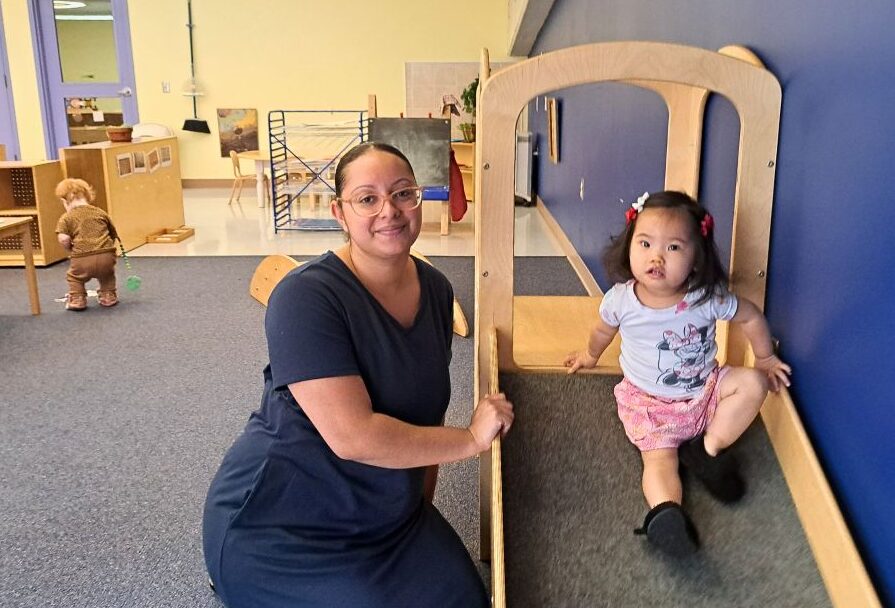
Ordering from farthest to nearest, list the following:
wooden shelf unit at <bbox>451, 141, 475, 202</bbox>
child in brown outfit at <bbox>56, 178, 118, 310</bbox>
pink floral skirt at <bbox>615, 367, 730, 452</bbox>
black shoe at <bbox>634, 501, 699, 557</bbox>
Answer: wooden shelf unit at <bbox>451, 141, 475, 202</bbox>
child in brown outfit at <bbox>56, 178, 118, 310</bbox>
pink floral skirt at <bbox>615, 367, 730, 452</bbox>
black shoe at <bbox>634, 501, 699, 557</bbox>

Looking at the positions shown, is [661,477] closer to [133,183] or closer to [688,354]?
[688,354]

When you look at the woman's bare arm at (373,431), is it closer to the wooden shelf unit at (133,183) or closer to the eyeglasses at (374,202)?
the eyeglasses at (374,202)

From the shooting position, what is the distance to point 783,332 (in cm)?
174

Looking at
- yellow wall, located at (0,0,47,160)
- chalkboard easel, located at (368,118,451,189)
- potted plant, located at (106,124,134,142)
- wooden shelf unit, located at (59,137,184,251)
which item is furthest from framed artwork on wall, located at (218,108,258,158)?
chalkboard easel, located at (368,118,451,189)

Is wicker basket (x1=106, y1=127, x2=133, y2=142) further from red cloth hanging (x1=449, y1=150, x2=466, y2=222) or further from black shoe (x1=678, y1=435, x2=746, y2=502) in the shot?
black shoe (x1=678, y1=435, x2=746, y2=502)

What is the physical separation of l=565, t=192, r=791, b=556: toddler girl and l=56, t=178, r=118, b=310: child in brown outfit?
3.72 m

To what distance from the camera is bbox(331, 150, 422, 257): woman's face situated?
4.98 feet

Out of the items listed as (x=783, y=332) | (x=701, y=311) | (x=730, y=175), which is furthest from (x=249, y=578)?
(x=730, y=175)

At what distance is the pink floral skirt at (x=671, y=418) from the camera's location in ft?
5.41

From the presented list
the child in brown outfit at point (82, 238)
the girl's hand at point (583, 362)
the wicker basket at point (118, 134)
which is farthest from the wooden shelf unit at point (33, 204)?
the girl's hand at point (583, 362)

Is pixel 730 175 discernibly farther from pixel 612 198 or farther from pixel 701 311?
pixel 612 198

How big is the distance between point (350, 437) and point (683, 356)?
0.73m

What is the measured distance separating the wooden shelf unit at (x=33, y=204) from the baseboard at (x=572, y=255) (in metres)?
3.64

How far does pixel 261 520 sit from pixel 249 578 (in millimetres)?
110
